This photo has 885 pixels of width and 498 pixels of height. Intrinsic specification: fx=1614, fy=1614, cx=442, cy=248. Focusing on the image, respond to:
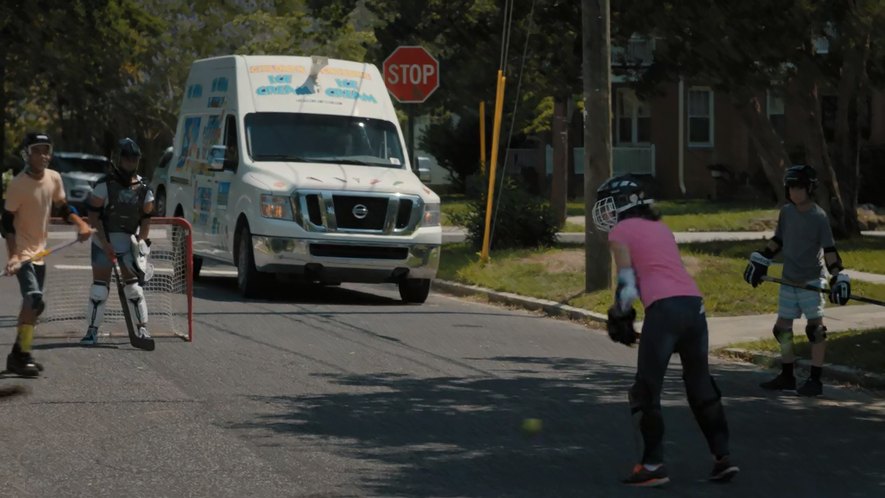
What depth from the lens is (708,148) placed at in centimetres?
4597

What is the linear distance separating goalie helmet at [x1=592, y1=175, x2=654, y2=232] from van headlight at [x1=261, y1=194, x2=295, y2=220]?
9.75m

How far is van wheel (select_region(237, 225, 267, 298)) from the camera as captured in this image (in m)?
18.2

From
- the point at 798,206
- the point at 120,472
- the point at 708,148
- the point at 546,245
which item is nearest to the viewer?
the point at 120,472

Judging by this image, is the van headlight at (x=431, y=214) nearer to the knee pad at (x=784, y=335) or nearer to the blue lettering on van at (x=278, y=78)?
the blue lettering on van at (x=278, y=78)

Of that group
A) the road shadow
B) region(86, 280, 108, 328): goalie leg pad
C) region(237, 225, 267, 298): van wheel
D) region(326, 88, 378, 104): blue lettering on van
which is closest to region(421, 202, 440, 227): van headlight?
region(237, 225, 267, 298): van wheel

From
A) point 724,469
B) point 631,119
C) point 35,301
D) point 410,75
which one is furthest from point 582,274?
point 631,119

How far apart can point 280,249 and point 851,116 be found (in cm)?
1208

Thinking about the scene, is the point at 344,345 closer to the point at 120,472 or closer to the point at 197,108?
the point at 120,472

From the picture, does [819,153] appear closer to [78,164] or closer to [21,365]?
[21,365]

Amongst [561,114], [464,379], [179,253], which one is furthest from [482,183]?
[464,379]

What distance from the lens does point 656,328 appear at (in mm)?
8227

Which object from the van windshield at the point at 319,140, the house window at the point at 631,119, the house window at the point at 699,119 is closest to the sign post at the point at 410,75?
the van windshield at the point at 319,140

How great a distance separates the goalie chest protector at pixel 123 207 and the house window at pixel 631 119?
35046mm

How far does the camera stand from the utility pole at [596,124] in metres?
18.4
